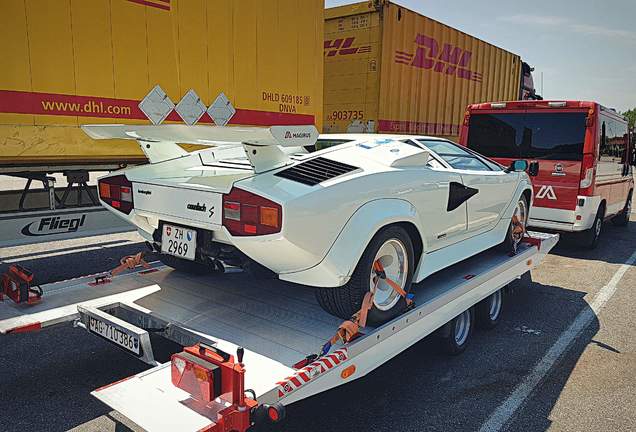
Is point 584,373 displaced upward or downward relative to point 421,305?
downward

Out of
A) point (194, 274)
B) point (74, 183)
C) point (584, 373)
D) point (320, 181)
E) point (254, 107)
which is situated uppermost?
point (254, 107)

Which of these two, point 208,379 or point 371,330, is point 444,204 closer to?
point 371,330

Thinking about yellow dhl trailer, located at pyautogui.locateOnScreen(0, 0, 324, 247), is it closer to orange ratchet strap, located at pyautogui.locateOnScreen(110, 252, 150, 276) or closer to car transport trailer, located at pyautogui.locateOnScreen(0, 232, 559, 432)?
orange ratchet strap, located at pyautogui.locateOnScreen(110, 252, 150, 276)

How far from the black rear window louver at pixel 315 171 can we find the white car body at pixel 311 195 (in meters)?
0.03

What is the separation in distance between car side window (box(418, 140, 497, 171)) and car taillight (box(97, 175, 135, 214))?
2144mm

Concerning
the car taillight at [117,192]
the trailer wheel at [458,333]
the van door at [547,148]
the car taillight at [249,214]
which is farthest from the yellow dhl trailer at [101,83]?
the van door at [547,148]

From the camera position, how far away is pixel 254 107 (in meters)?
5.91

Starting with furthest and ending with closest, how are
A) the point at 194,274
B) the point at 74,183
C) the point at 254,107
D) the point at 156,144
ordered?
the point at 254,107 < the point at 74,183 < the point at 194,274 < the point at 156,144

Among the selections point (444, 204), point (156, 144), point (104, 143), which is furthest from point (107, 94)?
point (444, 204)

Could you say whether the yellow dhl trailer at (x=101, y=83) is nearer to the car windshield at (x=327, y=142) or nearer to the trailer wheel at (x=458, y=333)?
the car windshield at (x=327, y=142)

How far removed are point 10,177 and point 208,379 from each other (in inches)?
136

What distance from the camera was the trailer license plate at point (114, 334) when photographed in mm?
2605

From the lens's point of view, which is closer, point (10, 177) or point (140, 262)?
point (140, 262)

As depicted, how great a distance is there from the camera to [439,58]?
1002 centimetres
